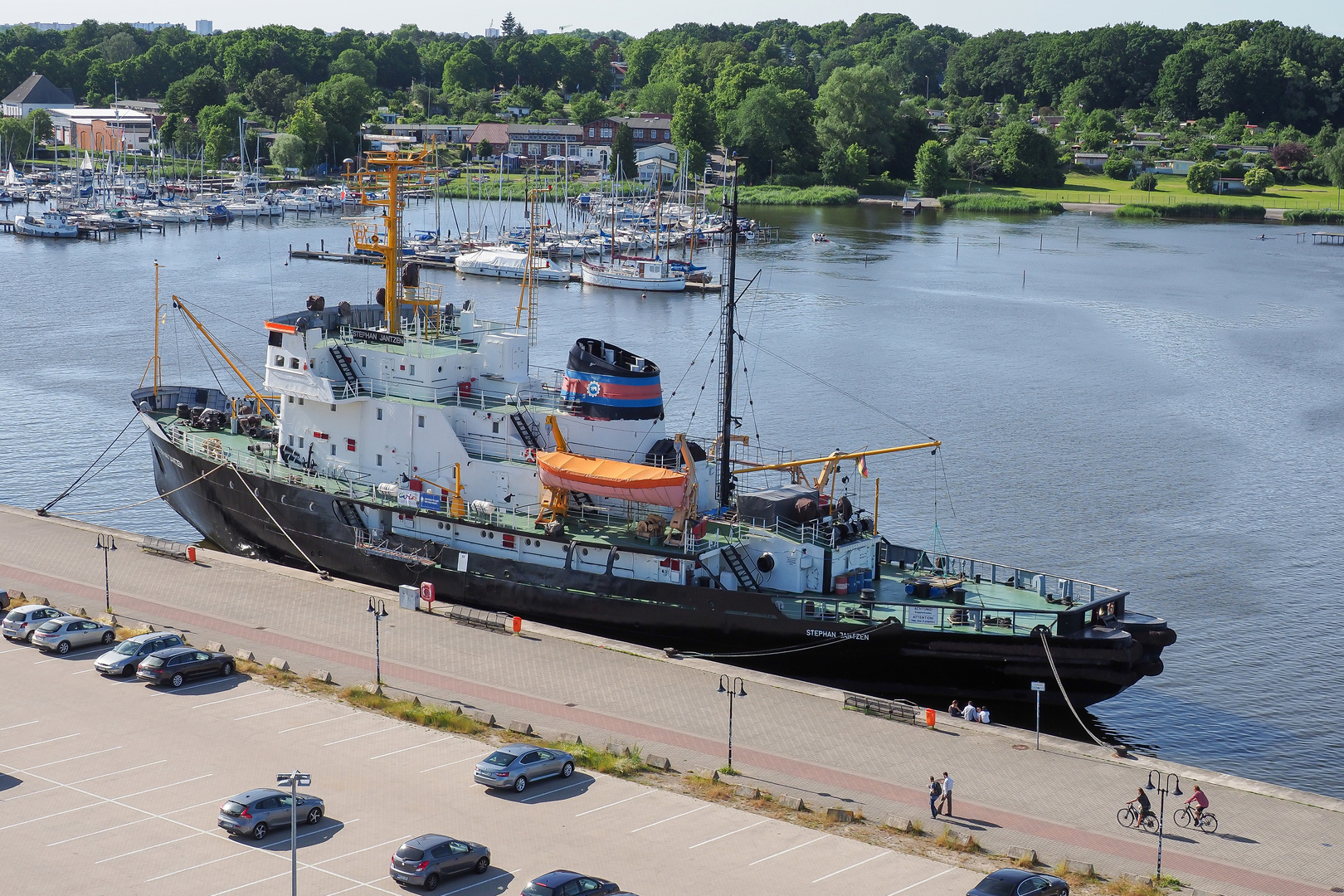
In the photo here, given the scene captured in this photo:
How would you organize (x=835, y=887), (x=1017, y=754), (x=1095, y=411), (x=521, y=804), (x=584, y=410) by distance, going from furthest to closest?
1. (x=1095, y=411)
2. (x=584, y=410)
3. (x=1017, y=754)
4. (x=521, y=804)
5. (x=835, y=887)

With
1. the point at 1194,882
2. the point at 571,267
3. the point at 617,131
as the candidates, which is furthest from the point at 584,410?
the point at 617,131

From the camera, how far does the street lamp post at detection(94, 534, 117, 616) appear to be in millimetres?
36375

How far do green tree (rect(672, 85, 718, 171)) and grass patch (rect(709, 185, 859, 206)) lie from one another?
48.8ft

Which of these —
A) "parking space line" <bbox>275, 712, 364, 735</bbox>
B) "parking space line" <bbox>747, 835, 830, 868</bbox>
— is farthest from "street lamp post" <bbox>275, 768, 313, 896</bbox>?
"parking space line" <bbox>747, 835, 830, 868</bbox>

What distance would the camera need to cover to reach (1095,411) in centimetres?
6950

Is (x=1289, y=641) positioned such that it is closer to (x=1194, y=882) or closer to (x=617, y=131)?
(x=1194, y=882)

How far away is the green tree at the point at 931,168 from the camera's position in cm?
16412

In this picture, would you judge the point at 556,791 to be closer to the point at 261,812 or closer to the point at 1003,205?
the point at 261,812

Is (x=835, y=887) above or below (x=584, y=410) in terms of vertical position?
below

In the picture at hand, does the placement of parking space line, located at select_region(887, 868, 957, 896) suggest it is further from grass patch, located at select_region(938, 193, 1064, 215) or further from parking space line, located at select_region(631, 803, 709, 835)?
grass patch, located at select_region(938, 193, 1064, 215)

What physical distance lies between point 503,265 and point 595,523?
74.0 metres

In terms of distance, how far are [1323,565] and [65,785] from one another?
39.2 metres

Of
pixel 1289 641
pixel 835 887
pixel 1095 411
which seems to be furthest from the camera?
pixel 1095 411

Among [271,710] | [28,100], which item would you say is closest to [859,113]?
[28,100]
